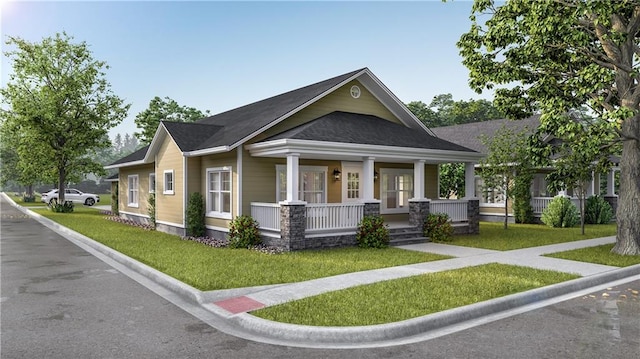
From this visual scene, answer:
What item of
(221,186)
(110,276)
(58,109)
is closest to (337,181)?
(221,186)

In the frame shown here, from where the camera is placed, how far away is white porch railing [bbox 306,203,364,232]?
45.0 feet

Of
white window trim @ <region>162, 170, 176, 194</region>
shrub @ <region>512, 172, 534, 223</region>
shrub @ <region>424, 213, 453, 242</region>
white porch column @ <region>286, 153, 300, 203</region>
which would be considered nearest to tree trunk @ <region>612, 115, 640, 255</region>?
shrub @ <region>424, 213, 453, 242</region>

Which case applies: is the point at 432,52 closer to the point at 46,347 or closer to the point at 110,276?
the point at 110,276

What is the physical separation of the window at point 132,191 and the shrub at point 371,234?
16.0 meters

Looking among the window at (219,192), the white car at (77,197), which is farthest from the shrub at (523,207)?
the white car at (77,197)

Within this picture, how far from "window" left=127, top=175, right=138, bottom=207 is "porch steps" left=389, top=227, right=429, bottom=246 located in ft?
53.8

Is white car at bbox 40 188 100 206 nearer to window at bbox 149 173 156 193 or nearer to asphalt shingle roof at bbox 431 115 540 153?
window at bbox 149 173 156 193

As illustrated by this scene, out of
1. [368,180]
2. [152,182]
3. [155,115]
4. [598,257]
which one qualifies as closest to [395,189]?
[368,180]

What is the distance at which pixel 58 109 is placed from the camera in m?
32.6

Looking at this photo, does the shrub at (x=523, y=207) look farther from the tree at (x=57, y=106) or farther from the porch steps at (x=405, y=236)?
the tree at (x=57, y=106)

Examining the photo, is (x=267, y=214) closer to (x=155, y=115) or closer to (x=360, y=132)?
(x=360, y=132)

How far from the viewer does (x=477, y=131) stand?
96.5 feet

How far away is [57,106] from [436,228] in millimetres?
30499

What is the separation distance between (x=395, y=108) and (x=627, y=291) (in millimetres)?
11908
